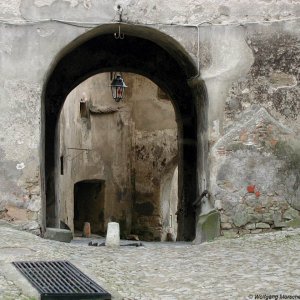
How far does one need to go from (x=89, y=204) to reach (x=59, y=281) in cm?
1331

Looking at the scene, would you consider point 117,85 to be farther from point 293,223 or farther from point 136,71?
point 293,223

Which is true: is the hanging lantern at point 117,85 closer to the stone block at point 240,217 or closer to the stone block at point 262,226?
the stone block at point 240,217

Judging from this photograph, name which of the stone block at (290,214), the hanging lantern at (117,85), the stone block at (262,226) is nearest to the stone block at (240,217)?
the stone block at (262,226)

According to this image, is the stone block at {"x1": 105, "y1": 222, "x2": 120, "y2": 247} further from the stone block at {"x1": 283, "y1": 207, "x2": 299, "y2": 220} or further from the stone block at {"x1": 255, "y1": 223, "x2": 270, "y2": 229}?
the stone block at {"x1": 283, "y1": 207, "x2": 299, "y2": 220}

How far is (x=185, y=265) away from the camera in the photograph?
6.45 m

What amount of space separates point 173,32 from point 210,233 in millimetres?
2417

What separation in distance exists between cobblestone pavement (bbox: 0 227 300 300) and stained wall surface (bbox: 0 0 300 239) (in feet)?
1.78

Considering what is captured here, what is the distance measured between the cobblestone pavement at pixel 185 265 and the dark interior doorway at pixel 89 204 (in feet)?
33.2

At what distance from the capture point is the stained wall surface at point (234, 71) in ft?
26.8

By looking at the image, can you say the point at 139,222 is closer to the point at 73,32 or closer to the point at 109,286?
the point at 73,32

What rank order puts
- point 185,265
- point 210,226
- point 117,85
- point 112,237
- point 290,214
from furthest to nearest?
1. point 117,85
2. point 290,214
3. point 210,226
4. point 112,237
5. point 185,265

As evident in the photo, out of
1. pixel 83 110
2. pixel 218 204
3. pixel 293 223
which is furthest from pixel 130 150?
pixel 293 223

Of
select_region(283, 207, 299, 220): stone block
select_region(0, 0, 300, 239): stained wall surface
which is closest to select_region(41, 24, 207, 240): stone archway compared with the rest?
select_region(0, 0, 300, 239): stained wall surface

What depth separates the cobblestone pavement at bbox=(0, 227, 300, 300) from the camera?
5211mm
